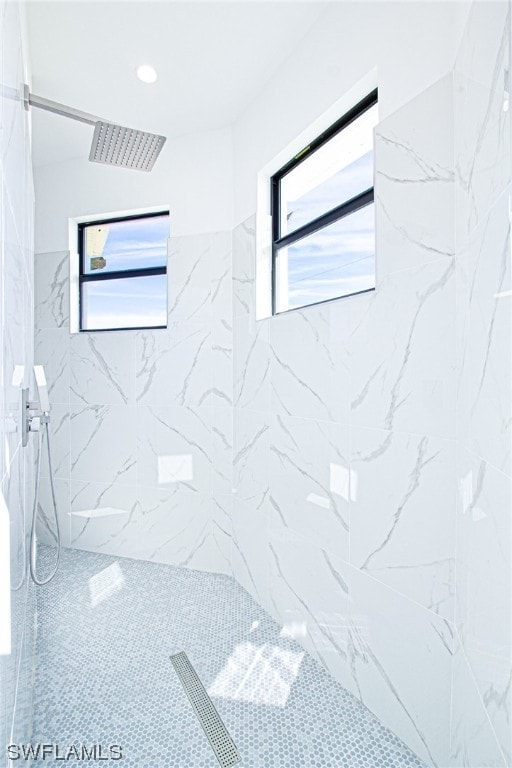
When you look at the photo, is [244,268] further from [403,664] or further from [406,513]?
[403,664]

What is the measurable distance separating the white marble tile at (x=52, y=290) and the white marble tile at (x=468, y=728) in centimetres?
294

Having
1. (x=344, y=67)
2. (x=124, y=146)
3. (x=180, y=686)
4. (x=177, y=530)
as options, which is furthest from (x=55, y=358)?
(x=344, y=67)

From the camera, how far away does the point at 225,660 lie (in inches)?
70.4

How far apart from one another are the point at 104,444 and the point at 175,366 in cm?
78

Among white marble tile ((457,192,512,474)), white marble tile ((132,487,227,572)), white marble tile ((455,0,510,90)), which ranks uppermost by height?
white marble tile ((455,0,510,90))

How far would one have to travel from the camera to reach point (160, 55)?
201 cm

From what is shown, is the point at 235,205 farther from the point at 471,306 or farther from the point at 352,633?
the point at 352,633

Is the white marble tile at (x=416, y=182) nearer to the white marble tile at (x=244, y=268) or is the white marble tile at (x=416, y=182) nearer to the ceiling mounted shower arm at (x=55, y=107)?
the white marble tile at (x=244, y=268)

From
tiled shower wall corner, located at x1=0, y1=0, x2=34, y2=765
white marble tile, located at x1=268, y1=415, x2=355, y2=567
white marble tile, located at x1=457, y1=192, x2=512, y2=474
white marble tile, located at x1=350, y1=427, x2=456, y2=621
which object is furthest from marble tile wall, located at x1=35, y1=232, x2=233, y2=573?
white marble tile, located at x1=457, y1=192, x2=512, y2=474

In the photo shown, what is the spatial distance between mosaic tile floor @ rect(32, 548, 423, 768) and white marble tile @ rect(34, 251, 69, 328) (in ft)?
5.86

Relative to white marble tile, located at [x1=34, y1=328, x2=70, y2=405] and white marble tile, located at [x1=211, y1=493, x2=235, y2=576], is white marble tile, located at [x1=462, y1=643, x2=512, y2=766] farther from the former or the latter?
white marble tile, located at [x1=34, y1=328, x2=70, y2=405]

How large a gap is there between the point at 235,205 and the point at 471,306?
187cm

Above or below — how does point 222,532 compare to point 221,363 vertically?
below

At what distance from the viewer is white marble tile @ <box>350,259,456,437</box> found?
1.25 m
